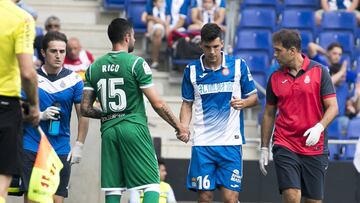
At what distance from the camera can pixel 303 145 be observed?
11.4 m

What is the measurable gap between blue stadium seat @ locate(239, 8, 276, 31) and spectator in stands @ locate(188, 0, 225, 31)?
1.88ft

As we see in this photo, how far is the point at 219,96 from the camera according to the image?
38.6 feet

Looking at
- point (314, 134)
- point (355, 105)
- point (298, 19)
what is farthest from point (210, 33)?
point (298, 19)

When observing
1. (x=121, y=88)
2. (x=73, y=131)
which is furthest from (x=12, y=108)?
(x=73, y=131)

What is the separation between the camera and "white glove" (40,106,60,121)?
36.9 feet

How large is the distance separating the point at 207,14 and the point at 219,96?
686cm

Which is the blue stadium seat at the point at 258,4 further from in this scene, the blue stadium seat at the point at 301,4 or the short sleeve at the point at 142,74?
the short sleeve at the point at 142,74

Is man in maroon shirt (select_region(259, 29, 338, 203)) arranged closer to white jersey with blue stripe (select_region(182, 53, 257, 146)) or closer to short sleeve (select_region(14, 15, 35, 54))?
white jersey with blue stripe (select_region(182, 53, 257, 146))

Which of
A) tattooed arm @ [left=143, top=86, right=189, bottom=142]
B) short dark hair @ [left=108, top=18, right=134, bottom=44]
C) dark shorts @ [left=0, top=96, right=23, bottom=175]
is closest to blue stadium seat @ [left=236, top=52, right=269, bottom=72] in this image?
tattooed arm @ [left=143, top=86, right=189, bottom=142]

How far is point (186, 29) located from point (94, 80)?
781cm

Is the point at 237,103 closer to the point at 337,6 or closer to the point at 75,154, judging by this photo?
the point at 75,154

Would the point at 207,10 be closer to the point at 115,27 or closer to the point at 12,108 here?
the point at 115,27

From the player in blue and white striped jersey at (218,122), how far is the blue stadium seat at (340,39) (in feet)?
23.6

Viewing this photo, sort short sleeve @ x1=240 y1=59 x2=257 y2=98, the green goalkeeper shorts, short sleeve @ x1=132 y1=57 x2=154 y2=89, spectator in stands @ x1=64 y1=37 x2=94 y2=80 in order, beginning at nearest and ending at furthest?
1. short sleeve @ x1=132 y1=57 x2=154 y2=89
2. the green goalkeeper shorts
3. short sleeve @ x1=240 y1=59 x2=257 y2=98
4. spectator in stands @ x1=64 y1=37 x2=94 y2=80
